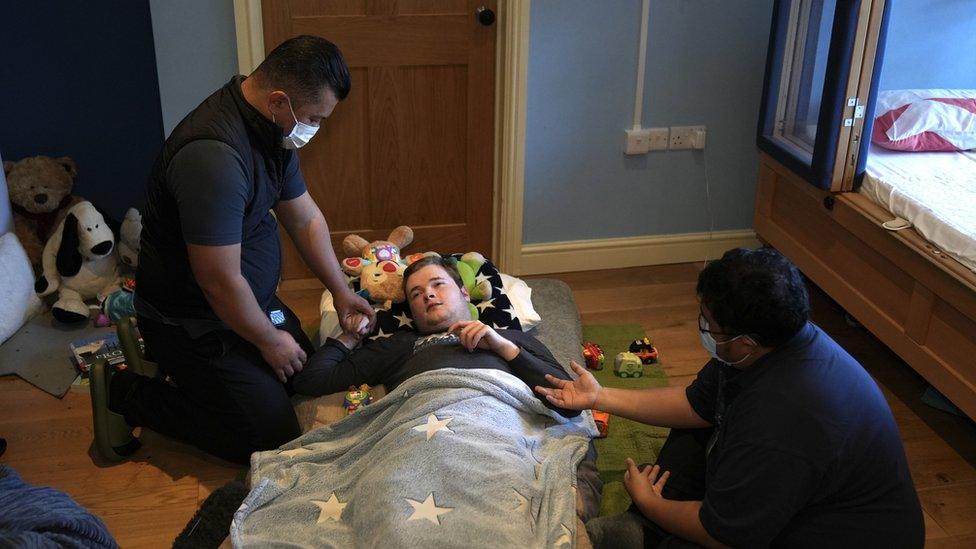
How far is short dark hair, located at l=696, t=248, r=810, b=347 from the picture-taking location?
1688mm

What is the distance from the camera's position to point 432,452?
1.97m

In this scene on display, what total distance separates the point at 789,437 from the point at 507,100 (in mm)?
1931

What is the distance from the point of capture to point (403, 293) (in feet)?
8.95

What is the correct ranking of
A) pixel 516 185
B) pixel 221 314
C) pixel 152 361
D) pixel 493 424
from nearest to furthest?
pixel 493 424 < pixel 221 314 < pixel 152 361 < pixel 516 185

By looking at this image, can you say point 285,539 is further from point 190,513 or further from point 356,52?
point 356,52

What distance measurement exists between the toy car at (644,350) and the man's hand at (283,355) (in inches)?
42.6

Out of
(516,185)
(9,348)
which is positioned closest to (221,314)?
(9,348)

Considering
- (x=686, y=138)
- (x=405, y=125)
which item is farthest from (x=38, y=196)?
(x=686, y=138)

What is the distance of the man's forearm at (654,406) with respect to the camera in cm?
207

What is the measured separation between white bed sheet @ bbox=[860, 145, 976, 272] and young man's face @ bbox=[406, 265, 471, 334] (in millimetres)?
1275

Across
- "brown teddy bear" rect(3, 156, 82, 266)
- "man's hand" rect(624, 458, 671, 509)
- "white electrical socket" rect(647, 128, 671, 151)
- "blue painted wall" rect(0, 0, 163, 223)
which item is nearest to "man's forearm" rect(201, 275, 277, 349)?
"man's hand" rect(624, 458, 671, 509)

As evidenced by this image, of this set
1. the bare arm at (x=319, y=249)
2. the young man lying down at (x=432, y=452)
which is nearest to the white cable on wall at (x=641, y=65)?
the young man lying down at (x=432, y=452)

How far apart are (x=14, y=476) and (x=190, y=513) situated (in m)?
0.59

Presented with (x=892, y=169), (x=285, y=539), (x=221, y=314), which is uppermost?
(x=892, y=169)
